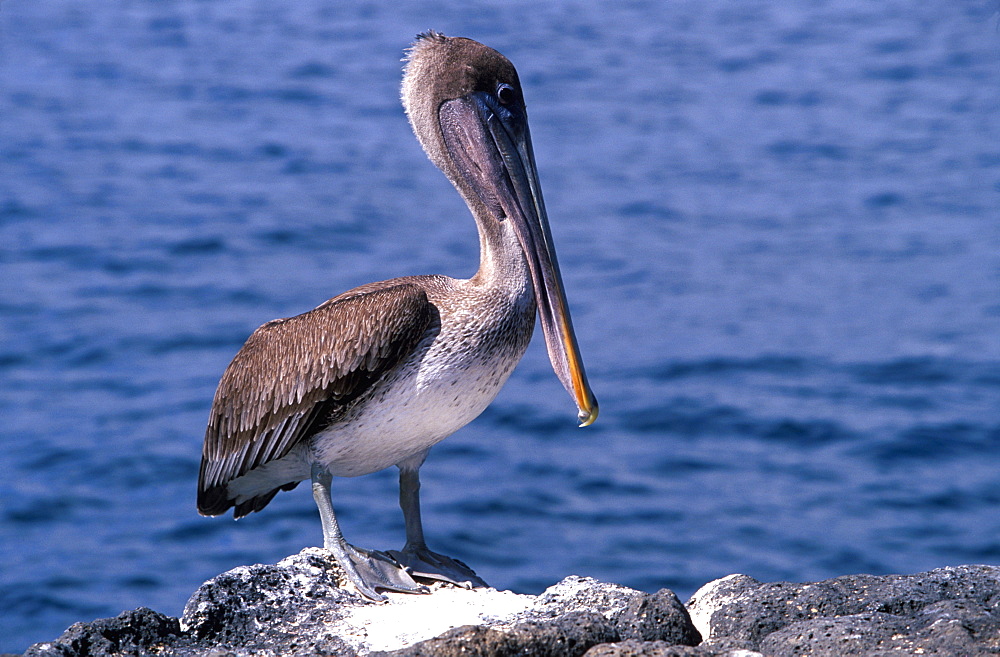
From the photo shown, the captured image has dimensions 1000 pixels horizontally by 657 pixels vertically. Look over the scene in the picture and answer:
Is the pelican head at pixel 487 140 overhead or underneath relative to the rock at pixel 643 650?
overhead

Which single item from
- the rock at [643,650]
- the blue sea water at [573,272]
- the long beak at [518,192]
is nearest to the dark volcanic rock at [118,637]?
the rock at [643,650]

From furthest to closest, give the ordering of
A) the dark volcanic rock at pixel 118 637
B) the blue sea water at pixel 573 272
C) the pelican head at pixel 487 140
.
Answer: the blue sea water at pixel 573 272 < the pelican head at pixel 487 140 < the dark volcanic rock at pixel 118 637

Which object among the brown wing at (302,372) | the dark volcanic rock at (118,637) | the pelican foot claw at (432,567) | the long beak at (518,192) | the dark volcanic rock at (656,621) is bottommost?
the pelican foot claw at (432,567)

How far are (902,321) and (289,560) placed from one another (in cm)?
1062

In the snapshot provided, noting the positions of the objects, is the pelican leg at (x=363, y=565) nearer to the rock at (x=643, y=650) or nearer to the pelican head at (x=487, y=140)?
the pelican head at (x=487, y=140)

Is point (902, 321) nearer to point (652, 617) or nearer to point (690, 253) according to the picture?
point (690, 253)

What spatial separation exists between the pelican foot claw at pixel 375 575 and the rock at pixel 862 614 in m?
1.03

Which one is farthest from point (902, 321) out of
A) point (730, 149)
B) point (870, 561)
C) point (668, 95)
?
point (668, 95)

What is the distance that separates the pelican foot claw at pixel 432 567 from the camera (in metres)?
4.81

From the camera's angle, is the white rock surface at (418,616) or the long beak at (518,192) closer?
the white rock surface at (418,616)

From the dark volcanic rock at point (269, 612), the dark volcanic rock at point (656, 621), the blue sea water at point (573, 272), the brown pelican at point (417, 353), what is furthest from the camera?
the blue sea water at point (573, 272)

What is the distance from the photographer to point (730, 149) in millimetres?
18391

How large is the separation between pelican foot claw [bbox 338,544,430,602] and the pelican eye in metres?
1.81

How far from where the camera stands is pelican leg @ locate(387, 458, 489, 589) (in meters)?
4.89
